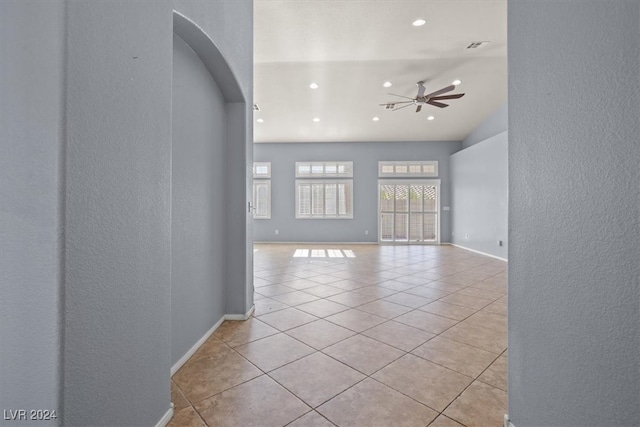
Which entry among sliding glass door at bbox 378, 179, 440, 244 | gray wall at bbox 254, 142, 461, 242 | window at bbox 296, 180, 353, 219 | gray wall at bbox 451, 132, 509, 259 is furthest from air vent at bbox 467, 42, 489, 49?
window at bbox 296, 180, 353, 219

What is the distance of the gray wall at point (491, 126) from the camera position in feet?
22.5

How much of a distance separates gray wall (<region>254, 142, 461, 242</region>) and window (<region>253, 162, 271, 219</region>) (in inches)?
5.6

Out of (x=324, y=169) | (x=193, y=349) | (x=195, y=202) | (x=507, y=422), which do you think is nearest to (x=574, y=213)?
(x=507, y=422)

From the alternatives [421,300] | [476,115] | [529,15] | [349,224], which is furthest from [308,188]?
[529,15]

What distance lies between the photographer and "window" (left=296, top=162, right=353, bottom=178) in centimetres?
933

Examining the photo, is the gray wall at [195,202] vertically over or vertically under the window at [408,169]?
under

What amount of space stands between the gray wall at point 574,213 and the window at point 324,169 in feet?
26.3

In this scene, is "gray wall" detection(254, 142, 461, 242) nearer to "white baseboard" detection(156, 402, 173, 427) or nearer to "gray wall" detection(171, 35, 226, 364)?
"gray wall" detection(171, 35, 226, 364)

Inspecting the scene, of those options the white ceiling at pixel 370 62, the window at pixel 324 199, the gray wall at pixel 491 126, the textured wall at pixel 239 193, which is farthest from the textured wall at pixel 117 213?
the window at pixel 324 199

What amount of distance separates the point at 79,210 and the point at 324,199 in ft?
27.8

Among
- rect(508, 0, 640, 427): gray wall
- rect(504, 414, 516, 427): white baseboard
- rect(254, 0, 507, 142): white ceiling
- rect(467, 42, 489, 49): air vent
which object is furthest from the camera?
rect(467, 42, 489, 49): air vent

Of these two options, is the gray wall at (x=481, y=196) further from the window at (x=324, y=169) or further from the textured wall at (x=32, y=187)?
the textured wall at (x=32, y=187)

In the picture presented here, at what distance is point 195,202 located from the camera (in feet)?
7.08

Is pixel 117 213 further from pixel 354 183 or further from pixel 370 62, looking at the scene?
pixel 354 183
